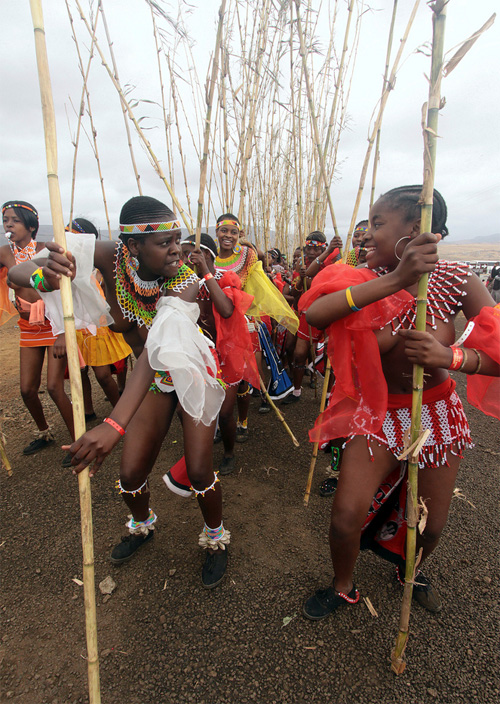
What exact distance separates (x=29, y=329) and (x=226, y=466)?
209cm

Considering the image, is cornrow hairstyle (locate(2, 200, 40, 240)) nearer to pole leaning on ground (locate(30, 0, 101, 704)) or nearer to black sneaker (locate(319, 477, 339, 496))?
pole leaning on ground (locate(30, 0, 101, 704))

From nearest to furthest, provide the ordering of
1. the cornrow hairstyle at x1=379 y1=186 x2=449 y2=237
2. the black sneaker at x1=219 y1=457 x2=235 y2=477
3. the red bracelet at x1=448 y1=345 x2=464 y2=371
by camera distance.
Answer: the red bracelet at x1=448 y1=345 x2=464 y2=371 < the cornrow hairstyle at x1=379 y1=186 x2=449 y2=237 < the black sneaker at x1=219 y1=457 x2=235 y2=477

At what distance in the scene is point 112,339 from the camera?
351cm

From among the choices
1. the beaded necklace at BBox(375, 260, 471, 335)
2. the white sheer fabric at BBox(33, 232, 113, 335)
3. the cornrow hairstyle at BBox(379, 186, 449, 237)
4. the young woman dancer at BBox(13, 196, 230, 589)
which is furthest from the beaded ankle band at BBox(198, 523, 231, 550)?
the cornrow hairstyle at BBox(379, 186, 449, 237)

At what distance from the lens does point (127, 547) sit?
2111mm

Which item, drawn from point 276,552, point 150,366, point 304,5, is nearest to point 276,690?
point 276,552

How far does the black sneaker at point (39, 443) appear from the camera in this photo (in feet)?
10.7

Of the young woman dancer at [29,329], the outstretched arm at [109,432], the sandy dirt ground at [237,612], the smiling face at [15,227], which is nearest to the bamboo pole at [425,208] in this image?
the sandy dirt ground at [237,612]

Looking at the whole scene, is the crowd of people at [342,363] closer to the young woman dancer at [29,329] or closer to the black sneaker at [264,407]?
the young woman dancer at [29,329]

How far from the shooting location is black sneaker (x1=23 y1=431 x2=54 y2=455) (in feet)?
10.7

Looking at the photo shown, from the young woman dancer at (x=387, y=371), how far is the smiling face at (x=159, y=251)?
718 mm

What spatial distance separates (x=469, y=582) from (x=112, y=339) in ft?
10.8

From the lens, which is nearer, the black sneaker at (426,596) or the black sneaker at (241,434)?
the black sneaker at (426,596)

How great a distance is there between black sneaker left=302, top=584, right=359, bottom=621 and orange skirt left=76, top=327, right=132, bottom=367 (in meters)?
2.63
